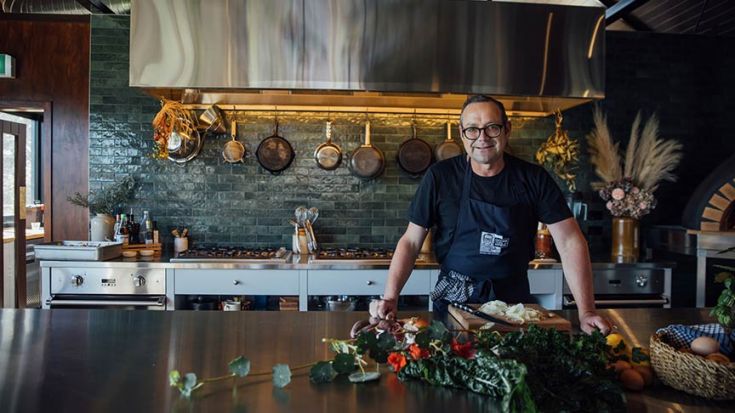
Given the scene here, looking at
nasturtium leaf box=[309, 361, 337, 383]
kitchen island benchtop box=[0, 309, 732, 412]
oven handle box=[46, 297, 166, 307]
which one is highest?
nasturtium leaf box=[309, 361, 337, 383]

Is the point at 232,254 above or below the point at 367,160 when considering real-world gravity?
below

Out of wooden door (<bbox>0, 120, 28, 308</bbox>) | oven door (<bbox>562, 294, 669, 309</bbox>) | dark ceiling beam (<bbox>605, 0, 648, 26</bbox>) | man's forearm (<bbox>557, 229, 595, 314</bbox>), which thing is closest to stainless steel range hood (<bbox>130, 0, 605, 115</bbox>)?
dark ceiling beam (<bbox>605, 0, 648, 26</bbox>)

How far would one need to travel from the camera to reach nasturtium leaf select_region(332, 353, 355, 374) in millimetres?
1438

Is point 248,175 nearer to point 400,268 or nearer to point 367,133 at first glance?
point 367,133

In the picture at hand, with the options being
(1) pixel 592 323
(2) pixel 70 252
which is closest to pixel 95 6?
(2) pixel 70 252

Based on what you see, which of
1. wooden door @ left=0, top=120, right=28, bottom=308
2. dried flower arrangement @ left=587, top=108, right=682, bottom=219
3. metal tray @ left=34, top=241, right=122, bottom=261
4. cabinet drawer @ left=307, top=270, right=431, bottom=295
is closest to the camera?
metal tray @ left=34, top=241, right=122, bottom=261

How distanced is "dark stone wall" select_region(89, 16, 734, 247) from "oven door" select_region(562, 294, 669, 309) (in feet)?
2.94

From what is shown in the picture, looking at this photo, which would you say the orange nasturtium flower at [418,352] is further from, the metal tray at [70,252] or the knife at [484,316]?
the metal tray at [70,252]

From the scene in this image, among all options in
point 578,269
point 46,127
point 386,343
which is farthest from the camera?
point 46,127

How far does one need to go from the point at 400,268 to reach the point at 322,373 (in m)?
1.04

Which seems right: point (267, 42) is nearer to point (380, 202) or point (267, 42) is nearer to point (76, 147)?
point (380, 202)

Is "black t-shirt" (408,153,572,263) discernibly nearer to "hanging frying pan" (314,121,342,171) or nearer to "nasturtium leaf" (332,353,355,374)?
"nasturtium leaf" (332,353,355,374)

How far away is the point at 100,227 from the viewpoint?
4.30 metres

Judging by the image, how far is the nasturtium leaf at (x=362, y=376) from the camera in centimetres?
Result: 143
